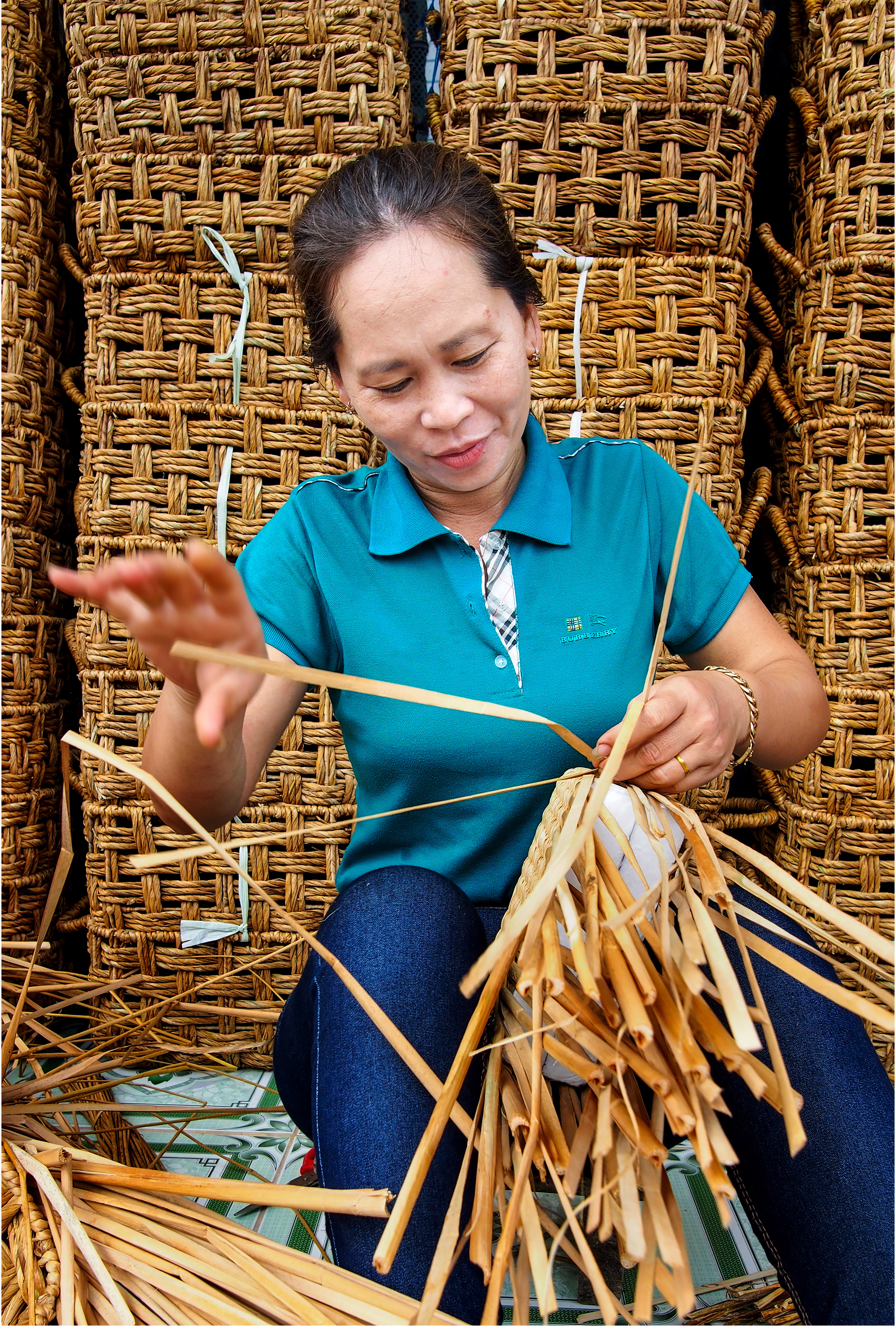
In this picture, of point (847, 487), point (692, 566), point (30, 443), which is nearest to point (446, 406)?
point (692, 566)

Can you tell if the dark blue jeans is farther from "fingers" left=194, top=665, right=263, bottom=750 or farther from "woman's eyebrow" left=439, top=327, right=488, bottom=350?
"woman's eyebrow" left=439, top=327, right=488, bottom=350

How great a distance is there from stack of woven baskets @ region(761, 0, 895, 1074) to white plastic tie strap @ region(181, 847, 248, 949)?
41.3 inches

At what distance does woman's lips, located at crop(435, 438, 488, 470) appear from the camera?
1.12 metres

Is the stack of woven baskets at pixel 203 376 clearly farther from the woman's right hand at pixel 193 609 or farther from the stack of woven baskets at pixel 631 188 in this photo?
the woman's right hand at pixel 193 609

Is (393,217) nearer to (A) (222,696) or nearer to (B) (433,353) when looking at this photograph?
(B) (433,353)

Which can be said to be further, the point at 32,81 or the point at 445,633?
the point at 32,81

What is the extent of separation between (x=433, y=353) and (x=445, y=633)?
0.35 meters

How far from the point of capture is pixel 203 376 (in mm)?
1650

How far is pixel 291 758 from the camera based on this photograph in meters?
1.67

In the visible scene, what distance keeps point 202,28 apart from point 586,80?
2.25ft

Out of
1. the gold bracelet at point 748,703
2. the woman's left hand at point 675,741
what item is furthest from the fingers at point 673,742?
the gold bracelet at point 748,703

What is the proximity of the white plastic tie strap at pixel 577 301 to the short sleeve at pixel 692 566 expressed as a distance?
1.21ft

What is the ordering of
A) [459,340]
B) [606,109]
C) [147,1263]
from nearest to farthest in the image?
[147,1263] < [459,340] < [606,109]

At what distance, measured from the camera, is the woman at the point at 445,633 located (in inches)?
35.9
